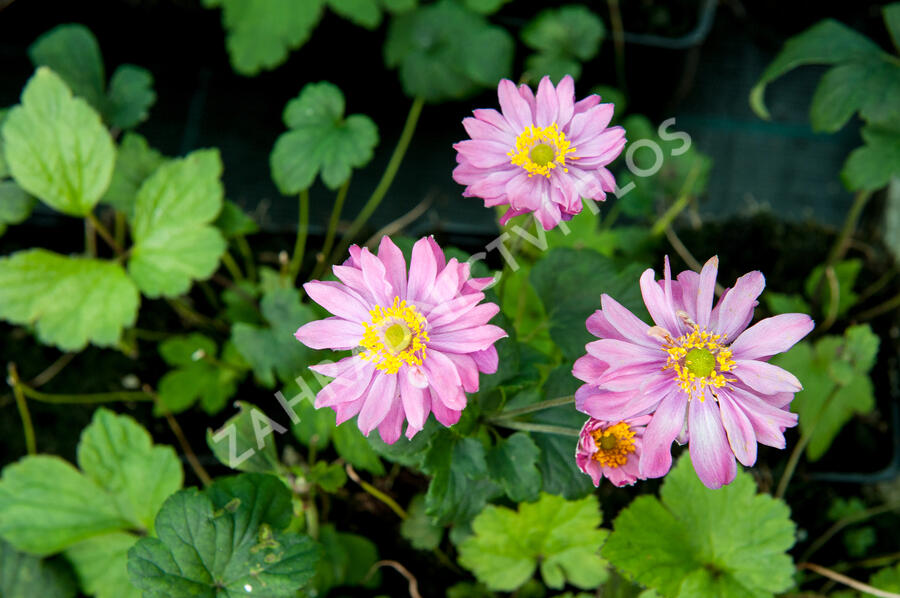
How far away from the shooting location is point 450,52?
1563 mm

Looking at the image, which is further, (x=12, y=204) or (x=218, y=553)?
(x=12, y=204)

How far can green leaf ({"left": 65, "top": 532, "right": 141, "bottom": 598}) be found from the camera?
43.3 inches

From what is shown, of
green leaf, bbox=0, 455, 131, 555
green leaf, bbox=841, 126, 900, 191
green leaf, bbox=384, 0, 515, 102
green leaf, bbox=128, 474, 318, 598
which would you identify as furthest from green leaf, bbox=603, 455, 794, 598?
green leaf, bbox=384, 0, 515, 102

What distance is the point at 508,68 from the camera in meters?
1.54

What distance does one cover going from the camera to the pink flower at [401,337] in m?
0.71

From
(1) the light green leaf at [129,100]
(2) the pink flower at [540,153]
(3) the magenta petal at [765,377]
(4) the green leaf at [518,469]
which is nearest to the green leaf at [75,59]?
(1) the light green leaf at [129,100]

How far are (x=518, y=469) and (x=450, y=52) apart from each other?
983mm

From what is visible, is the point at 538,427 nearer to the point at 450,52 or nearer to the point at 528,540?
the point at 528,540

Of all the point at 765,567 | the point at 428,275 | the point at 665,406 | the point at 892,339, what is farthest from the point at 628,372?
the point at 892,339

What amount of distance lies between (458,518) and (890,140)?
90 cm

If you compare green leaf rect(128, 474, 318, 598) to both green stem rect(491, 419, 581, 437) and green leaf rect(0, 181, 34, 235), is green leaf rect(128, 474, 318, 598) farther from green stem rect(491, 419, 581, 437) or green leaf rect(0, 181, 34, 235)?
green leaf rect(0, 181, 34, 235)

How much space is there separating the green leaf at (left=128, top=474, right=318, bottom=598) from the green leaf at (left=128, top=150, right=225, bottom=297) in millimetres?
413

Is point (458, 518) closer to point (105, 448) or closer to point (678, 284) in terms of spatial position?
point (678, 284)

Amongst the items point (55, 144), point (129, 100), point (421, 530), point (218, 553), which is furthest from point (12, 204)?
point (421, 530)
